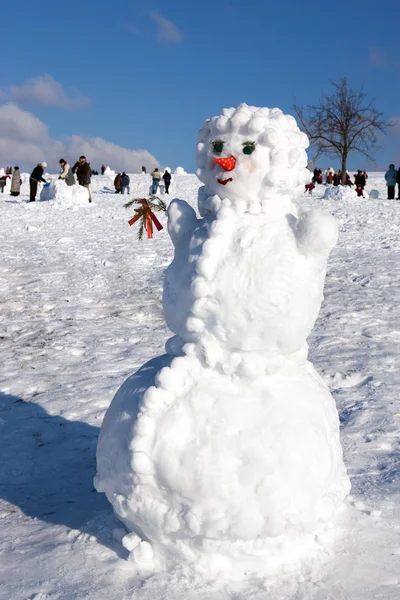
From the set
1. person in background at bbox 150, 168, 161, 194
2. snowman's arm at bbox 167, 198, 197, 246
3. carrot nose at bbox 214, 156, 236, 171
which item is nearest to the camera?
carrot nose at bbox 214, 156, 236, 171

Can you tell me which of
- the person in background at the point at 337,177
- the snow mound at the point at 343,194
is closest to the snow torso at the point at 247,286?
the snow mound at the point at 343,194

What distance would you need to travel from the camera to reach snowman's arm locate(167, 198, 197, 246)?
344 centimetres

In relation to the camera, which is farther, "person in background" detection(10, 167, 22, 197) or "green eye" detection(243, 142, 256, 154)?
"person in background" detection(10, 167, 22, 197)

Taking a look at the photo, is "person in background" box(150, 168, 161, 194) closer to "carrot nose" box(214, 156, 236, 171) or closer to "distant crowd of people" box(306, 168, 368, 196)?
"distant crowd of people" box(306, 168, 368, 196)

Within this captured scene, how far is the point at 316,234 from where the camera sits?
315 cm

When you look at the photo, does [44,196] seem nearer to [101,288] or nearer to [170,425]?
[101,288]

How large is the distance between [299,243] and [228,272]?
15.1 inches

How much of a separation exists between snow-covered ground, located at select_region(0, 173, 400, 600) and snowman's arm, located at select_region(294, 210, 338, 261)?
4.99 feet

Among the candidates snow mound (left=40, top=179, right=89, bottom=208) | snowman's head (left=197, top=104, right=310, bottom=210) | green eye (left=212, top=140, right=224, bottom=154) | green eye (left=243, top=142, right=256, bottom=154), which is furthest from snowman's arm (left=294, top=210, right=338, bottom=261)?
snow mound (left=40, top=179, right=89, bottom=208)

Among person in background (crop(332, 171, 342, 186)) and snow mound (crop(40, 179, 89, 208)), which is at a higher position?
person in background (crop(332, 171, 342, 186))

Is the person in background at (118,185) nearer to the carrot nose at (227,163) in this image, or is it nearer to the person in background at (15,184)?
the person in background at (15,184)

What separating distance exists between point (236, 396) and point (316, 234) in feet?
2.85

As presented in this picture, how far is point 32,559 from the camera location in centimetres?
332

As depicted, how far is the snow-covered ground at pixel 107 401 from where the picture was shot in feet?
10.2
